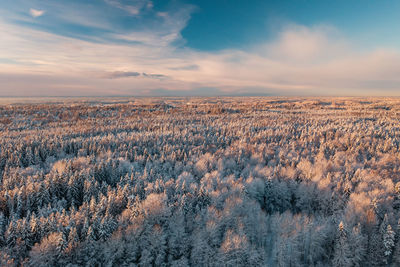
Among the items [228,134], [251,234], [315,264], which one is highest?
[228,134]

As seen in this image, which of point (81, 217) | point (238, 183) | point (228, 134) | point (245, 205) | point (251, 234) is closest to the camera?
point (81, 217)

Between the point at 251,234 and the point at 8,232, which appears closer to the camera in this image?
the point at 8,232

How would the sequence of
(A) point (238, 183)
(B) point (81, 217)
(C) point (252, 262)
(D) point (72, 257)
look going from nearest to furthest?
(D) point (72, 257), (C) point (252, 262), (B) point (81, 217), (A) point (238, 183)

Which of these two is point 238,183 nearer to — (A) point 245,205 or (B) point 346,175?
(A) point 245,205

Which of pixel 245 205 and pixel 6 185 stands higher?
pixel 6 185

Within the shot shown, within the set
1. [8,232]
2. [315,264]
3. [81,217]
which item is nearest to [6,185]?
[8,232]

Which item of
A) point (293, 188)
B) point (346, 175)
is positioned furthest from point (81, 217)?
point (346, 175)

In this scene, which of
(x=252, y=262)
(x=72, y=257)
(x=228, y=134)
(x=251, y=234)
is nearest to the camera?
(x=72, y=257)

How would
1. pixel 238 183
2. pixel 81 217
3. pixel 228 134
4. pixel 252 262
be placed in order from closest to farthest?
pixel 252 262 → pixel 81 217 → pixel 238 183 → pixel 228 134

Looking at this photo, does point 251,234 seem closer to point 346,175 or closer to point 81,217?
point 81,217
